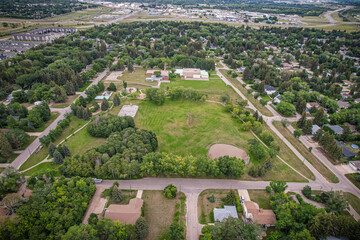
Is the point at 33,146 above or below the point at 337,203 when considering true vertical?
below

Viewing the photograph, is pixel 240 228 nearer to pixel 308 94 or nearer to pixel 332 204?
pixel 332 204

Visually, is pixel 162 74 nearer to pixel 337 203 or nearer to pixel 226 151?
pixel 226 151

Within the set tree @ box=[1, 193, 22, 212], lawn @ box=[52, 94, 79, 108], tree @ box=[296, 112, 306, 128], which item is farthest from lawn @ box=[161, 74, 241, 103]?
tree @ box=[1, 193, 22, 212]

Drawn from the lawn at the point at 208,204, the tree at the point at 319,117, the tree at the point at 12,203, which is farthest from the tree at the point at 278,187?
the tree at the point at 12,203

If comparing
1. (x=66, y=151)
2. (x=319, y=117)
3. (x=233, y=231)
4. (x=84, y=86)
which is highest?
(x=319, y=117)

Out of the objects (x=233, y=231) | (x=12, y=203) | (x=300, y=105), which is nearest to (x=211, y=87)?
(x=300, y=105)

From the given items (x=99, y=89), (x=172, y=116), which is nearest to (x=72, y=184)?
(x=172, y=116)
